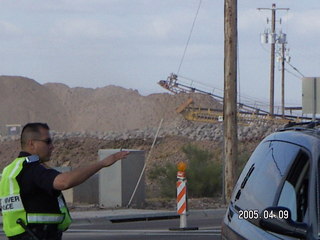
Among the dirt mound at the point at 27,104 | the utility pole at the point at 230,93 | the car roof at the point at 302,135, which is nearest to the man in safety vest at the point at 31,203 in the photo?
the car roof at the point at 302,135

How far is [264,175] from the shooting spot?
18.5 ft

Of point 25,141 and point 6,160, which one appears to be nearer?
point 25,141

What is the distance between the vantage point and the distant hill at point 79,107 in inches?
4286

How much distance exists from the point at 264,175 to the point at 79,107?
364 ft

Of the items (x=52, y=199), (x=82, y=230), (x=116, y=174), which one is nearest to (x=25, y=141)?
(x=52, y=199)

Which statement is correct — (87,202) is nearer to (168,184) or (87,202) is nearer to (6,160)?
(168,184)

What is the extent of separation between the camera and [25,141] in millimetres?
6449

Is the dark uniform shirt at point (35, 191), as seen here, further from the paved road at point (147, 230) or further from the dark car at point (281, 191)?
the paved road at point (147, 230)

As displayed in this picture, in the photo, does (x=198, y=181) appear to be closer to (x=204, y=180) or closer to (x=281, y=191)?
(x=204, y=180)

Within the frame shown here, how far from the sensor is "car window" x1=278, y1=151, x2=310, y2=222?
4918 millimetres

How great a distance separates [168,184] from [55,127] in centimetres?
8503

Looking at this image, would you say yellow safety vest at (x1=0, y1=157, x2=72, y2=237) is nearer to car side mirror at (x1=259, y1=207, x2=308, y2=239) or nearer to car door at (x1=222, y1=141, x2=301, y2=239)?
car door at (x1=222, y1=141, x2=301, y2=239)

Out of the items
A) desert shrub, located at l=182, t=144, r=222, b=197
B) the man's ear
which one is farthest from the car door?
desert shrub, located at l=182, t=144, r=222, b=197

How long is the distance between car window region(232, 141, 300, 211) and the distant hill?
97.6m
